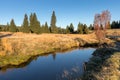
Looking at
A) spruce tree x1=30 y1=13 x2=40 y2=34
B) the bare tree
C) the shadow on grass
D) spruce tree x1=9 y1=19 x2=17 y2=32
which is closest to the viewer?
the shadow on grass

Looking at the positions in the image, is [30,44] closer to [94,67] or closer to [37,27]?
[94,67]

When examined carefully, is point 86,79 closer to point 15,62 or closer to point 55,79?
point 55,79

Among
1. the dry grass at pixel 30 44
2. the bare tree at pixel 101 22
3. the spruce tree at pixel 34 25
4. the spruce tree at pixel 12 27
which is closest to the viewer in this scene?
the dry grass at pixel 30 44

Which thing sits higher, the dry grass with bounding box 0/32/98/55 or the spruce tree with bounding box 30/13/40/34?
the spruce tree with bounding box 30/13/40/34

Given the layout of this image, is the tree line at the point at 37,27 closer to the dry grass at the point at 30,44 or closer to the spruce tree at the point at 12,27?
the spruce tree at the point at 12,27

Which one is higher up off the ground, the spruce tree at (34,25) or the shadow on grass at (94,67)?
the spruce tree at (34,25)

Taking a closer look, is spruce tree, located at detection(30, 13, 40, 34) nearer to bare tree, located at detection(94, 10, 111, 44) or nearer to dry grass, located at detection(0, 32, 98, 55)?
dry grass, located at detection(0, 32, 98, 55)

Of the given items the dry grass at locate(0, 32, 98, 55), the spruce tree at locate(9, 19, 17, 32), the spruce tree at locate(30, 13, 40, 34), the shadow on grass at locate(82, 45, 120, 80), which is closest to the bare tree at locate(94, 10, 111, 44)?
the dry grass at locate(0, 32, 98, 55)

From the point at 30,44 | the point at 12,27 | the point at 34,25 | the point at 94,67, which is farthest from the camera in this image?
the point at 12,27

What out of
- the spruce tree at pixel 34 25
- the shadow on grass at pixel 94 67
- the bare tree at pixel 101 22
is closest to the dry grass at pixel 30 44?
the bare tree at pixel 101 22

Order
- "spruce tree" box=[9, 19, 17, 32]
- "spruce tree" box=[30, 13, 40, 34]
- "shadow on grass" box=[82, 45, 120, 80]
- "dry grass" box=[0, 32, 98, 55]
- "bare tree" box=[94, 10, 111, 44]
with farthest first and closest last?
1. "spruce tree" box=[9, 19, 17, 32]
2. "spruce tree" box=[30, 13, 40, 34]
3. "bare tree" box=[94, 10, 111, 44]
4. "dry grass" box=[0, 32, 98, 55]
5. "shadow on grass" box=[82, 45, 120, 80]

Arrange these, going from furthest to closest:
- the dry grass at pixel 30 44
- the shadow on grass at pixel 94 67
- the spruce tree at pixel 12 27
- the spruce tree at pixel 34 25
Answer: the spruce tree at pixel 12 27 → the spruce tree at pixel 34 25 → the dry grass at pixel 30 44 → the shadow on grass at pixel 94 67

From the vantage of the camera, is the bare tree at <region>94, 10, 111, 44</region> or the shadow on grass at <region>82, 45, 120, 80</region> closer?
the shadow on grass at <region>82, 45, 120, 80</region>

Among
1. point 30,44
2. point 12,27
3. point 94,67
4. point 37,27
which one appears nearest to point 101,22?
point 30,44
